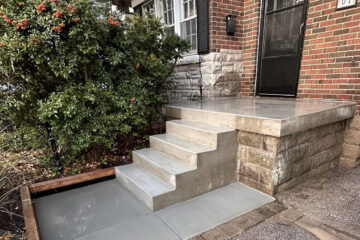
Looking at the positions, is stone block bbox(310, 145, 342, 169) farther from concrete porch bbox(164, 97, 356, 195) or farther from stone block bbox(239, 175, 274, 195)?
stone block bbox(239, 175, 274, 195)

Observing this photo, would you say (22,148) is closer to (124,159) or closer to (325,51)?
(124,159)

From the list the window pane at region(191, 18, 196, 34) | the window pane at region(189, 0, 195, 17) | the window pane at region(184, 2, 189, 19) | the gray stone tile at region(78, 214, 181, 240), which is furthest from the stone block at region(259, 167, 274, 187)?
the window pane at region(184, 2, 189, 19)

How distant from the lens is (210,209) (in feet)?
6.49

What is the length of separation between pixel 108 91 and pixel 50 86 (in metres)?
0.67

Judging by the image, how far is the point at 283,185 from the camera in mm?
2229

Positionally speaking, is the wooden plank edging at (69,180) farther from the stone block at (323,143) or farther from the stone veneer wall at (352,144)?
the stone veneer wall at (352,144)

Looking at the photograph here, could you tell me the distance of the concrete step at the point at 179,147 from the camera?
7.21 feet

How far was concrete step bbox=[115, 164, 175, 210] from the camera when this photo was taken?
6.56 feet

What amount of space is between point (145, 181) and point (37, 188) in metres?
1.19

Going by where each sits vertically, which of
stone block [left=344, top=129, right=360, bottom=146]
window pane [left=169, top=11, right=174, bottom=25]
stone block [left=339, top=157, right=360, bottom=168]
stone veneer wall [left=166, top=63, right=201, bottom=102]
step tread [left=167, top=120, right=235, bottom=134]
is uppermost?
window pane [left=169, top=11, right=174, bottom=25]

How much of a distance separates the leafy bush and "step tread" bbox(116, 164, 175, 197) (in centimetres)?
52

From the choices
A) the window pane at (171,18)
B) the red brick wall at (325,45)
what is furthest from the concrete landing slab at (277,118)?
the window pane at (171,18)

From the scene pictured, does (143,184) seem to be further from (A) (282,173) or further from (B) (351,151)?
(B) (351,151)

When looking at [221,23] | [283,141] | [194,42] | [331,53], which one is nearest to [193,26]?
[194,42]
